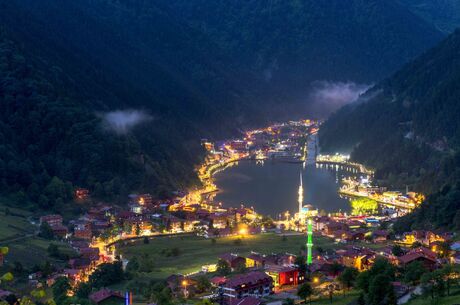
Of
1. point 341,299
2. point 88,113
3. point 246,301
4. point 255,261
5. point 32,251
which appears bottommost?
point 246,301

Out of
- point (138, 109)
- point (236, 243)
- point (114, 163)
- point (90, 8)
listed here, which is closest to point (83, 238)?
point (236, 243)

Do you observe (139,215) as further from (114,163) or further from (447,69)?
(447,69)

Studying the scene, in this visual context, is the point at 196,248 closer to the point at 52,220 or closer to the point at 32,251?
the point at 32,251

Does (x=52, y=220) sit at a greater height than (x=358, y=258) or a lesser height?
greater

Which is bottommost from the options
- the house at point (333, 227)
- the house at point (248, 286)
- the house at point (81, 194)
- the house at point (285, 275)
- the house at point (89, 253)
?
the house at point (248, 286)

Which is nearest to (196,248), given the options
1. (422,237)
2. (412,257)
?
(422,237)

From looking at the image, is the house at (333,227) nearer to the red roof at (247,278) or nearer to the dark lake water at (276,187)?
the dark lake water at (276,187)

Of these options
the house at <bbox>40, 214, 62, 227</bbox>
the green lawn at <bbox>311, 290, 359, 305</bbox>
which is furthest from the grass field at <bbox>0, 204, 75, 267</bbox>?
the green lawn at <bbox>311, 290, 359, 305</bbox>

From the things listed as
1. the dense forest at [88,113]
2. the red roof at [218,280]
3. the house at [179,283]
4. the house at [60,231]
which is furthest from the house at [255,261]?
the dense forest at [88,113]
